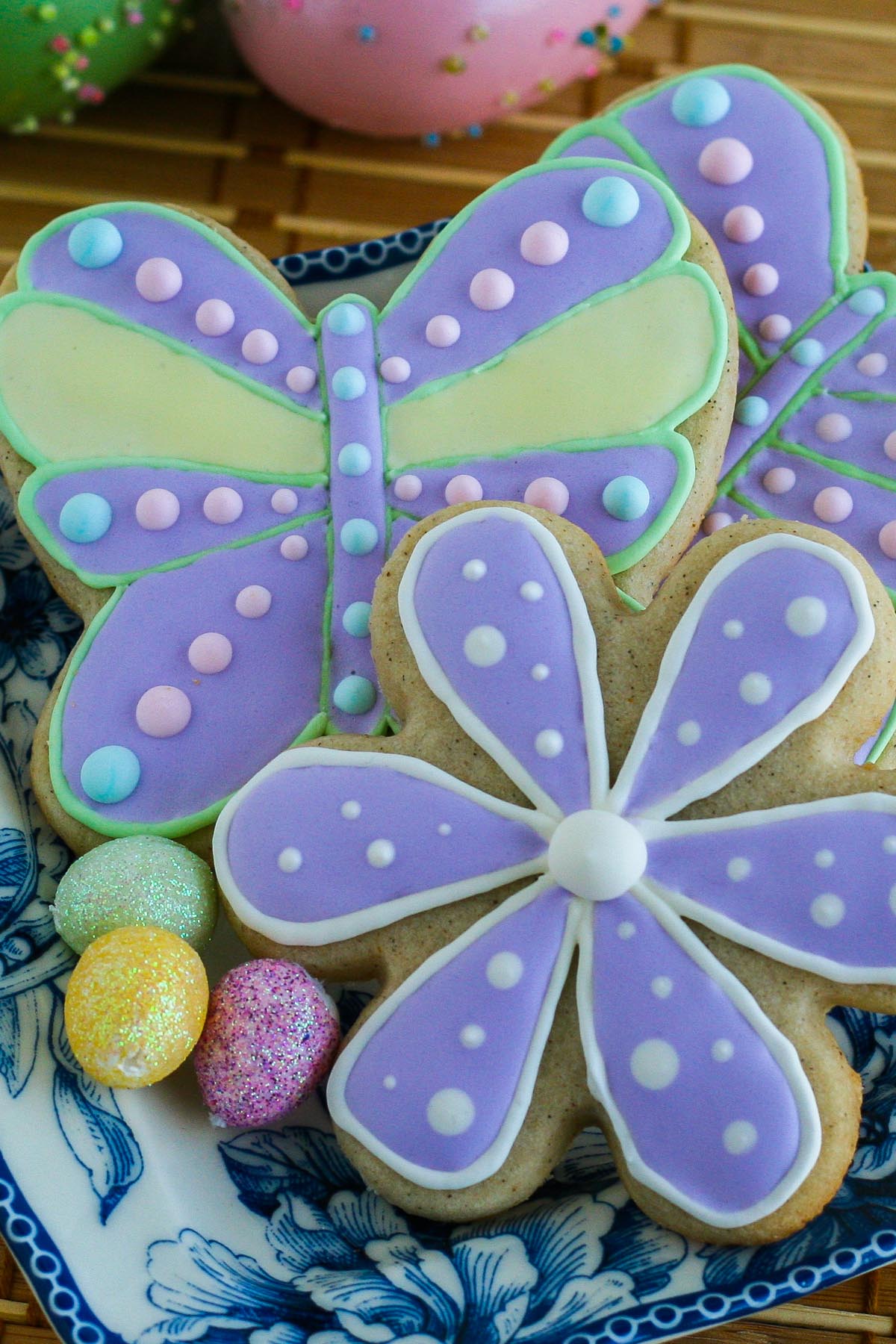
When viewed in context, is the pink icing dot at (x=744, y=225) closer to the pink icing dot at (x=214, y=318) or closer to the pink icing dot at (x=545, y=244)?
the pink icing dot at (x=545, y=244)

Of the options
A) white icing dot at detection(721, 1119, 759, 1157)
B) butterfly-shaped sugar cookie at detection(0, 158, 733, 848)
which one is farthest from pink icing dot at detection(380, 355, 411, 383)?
white icing dot at detection(721, 1119, 759, 1157)

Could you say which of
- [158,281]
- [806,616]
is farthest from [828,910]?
[158,281]

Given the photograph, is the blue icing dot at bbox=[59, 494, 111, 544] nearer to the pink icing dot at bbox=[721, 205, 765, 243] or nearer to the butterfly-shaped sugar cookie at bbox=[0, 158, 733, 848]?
the butterfly-shaped sugar cookie at bbox=[0, 158, 733, 848]

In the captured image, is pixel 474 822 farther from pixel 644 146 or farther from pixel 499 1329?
pixel 644 146

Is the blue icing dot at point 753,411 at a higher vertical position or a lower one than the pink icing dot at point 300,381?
lower

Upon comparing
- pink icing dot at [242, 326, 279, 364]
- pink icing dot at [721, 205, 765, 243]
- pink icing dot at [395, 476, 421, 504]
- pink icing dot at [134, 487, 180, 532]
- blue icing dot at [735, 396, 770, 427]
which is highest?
pink icing dot at [721, 205, 765, 243]

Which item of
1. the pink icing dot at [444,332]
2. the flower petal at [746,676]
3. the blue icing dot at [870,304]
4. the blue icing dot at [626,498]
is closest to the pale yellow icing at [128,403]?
the pink icing dot at [444,332]

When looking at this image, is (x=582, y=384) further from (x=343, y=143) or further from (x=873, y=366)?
(x=343, y=143)
